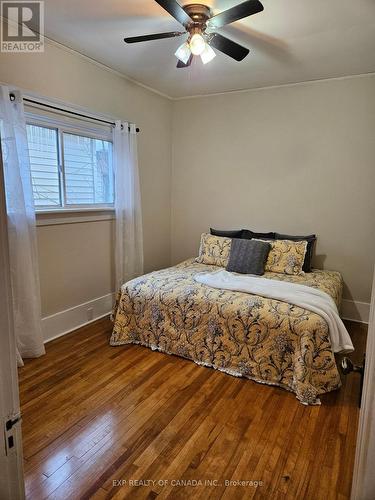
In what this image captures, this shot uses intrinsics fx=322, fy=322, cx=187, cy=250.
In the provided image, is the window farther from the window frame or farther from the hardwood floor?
the hardwood floor

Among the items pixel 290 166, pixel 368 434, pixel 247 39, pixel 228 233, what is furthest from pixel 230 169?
pixel 368 434

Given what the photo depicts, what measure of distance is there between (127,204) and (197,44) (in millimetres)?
1775

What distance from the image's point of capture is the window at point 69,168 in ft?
9.11

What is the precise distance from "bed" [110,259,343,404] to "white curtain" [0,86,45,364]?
0.69 metres

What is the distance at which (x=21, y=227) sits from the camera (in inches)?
95.9

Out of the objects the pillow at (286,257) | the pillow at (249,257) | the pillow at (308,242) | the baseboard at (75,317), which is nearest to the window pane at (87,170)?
the baseboard at (75,317)

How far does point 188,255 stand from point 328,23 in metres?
2.91

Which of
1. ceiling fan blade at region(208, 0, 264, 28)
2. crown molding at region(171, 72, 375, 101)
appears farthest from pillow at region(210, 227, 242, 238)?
ceiling fan blade at region(208, 0, 264, 28)

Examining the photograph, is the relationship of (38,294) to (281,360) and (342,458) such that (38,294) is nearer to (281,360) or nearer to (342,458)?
(281,360)

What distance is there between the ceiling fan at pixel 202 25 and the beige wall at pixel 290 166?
152 cm

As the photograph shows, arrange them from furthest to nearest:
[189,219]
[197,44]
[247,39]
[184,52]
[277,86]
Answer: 1. [189,219]
2. [277,86]
3. [247,39]
4. [184,52]
5. [197,44]

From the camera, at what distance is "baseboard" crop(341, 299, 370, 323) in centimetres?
348

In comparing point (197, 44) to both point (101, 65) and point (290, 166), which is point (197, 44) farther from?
point (290, 166)

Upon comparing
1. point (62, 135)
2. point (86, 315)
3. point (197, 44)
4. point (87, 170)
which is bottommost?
point (86, 315)
